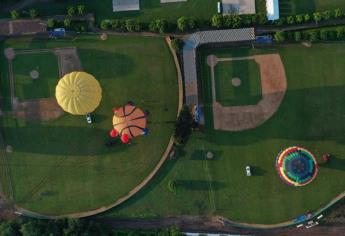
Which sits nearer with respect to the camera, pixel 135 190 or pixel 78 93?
pixel 78 93

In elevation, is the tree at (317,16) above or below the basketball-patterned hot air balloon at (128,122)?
above

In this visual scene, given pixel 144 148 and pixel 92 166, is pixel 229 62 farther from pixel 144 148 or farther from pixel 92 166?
pixel 92 166

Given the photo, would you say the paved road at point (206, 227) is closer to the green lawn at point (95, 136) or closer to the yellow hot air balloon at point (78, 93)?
the green lawn at point (95, 136)

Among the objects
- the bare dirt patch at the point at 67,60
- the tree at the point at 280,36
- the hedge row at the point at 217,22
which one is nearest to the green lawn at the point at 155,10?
the hedge row at the point at 217,22

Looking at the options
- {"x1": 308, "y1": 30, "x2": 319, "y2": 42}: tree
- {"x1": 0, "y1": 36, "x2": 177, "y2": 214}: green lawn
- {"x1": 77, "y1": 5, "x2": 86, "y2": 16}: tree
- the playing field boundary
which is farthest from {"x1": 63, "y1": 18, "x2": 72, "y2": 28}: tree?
{"x1": 308, "y1": 30, "x2": 319, "y2": 42}: tree

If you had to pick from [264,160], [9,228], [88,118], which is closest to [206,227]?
[264,160]

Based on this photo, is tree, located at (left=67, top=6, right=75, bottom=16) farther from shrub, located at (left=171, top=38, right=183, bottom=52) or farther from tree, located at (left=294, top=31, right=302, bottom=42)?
tree, located at (left=294, top=31, right=302, bottom=42)

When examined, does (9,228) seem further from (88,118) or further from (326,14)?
(326,14)
